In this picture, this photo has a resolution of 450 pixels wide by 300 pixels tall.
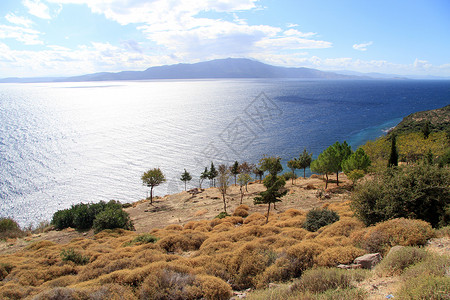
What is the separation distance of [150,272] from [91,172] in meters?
65.2

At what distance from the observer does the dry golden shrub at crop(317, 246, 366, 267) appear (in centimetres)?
924

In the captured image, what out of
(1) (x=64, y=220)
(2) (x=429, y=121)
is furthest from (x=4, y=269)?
(2) (x=429, y=121)

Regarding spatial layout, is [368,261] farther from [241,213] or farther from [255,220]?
[241,213]

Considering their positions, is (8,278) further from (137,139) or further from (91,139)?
(91,139)

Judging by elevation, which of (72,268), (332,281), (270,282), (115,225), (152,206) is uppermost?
(332,281)

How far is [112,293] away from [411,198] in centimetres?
1511

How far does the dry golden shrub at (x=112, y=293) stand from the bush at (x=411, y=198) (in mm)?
12887

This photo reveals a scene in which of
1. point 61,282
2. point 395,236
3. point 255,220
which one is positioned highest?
point 395,236

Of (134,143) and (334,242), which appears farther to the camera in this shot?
(134,143)

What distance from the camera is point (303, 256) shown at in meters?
9.73

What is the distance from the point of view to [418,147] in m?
43.9

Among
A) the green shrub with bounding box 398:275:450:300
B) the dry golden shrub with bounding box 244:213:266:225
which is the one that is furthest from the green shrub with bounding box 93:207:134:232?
the green shrub with bounding box 398:275:450:300

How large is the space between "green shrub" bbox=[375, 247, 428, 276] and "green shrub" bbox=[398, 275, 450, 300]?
1.63 meters

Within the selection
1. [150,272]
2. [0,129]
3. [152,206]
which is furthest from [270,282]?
[0,129]
